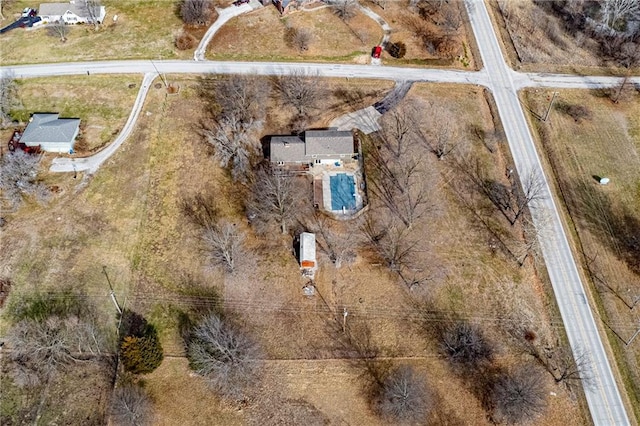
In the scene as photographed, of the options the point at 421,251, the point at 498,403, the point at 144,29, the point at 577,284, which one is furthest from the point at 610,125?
the point at 144,29

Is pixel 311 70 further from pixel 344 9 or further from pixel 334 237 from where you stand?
pixel 334 237

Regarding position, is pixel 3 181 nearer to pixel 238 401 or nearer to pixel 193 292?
pixel 193 292

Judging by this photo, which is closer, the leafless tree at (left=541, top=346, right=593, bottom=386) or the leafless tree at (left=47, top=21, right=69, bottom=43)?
the leafless tree at (left=541, top=346, right=593, bottom=386)

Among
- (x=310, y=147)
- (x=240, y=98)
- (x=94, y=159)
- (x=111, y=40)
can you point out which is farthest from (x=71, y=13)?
(x=310, y=147)

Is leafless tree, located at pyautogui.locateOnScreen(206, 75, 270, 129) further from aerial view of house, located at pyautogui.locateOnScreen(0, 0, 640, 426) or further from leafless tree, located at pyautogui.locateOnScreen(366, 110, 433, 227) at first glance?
leafless tree, located at pyautogui.locateOnScreen(366, 110, 433, 227)

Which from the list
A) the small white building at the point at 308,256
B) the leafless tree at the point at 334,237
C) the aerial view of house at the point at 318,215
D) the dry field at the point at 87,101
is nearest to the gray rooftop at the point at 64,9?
the aerial view of house at the point at 318,215

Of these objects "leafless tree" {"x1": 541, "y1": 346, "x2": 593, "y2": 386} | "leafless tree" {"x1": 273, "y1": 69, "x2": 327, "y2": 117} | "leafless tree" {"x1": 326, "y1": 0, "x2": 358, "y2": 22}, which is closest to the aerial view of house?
"leafless tree" {"x1": 541, "y1": 346, "x2": 593, "y2": 386}
